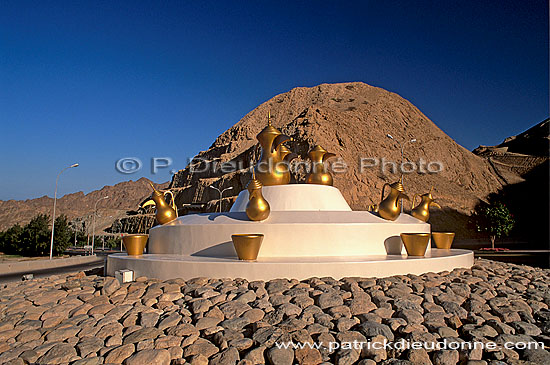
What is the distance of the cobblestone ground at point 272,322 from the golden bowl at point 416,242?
5.60 feet

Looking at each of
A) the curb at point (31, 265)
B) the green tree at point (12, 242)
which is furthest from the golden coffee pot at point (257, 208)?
the green tree at point (12, 242)

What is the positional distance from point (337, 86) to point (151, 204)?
88363 mm

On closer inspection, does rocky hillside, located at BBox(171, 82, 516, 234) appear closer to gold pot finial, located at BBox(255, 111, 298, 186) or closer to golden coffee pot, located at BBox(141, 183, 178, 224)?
gold pot finial, located at BBox(255, 111, 298, 186)

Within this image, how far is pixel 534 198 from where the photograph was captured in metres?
58.2

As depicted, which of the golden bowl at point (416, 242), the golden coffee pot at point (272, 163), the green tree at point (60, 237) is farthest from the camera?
the green tree at point (60, 237)

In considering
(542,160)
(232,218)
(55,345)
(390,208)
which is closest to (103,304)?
(55,345)

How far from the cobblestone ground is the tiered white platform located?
15.0 inches

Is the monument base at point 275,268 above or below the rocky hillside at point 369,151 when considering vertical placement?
below

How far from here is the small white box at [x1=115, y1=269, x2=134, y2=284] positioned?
28.4ft

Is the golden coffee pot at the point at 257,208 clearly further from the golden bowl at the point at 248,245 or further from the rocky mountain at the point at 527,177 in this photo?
the rocky mountain at the point at 527,177

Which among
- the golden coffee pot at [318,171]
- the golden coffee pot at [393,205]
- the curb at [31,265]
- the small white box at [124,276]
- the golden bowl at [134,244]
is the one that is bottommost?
the curb at [31,265]

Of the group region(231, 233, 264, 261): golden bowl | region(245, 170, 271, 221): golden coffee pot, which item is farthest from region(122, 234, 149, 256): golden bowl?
region(231, 233, 264, 261): golden bowl

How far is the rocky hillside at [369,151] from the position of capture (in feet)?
176

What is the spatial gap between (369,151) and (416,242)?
53498 mm
